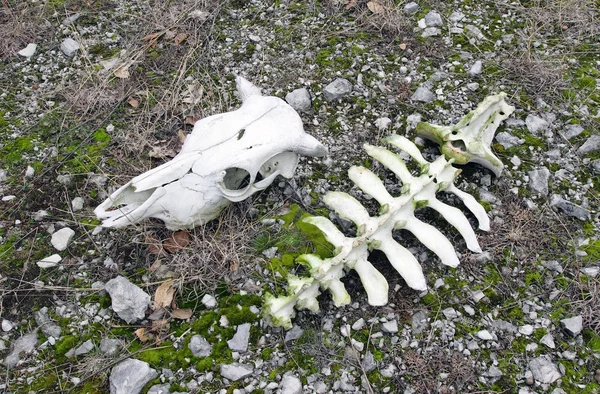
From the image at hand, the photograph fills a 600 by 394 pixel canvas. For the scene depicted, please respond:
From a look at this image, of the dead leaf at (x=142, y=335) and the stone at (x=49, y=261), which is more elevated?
the stone at (x=49, y=261)

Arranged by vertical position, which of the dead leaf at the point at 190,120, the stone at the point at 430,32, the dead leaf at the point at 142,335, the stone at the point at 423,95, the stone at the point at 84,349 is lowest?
the dead leaf at the point at 142,335

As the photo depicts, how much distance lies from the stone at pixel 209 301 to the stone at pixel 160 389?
1.62ft

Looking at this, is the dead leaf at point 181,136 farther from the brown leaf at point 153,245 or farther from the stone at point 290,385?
the stone at point 290,385

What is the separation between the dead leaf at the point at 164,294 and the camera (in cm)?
307

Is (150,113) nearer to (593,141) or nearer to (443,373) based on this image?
(443,373)

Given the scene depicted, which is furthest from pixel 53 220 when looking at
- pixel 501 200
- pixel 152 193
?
pixel 501 200

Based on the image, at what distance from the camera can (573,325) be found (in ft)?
9.92

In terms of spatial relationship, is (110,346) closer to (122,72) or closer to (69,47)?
(122,72)

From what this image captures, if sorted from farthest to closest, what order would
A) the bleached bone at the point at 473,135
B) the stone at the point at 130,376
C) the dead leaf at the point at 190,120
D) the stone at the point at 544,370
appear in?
the dead leaf at the point at 190,120 < the bleached bone at the point at 473,135 < the stone at the point at 544,370 < the stone at the point at 130,376

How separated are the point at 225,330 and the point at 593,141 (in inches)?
116

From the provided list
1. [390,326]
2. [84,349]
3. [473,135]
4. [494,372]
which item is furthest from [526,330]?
[84,349]

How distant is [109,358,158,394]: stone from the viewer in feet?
9.00

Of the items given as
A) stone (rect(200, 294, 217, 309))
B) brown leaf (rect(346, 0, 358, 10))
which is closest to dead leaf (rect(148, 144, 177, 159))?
stone (rect(200, 294, 217, 309))

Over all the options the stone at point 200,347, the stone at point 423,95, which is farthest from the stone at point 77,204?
the stone at point 423,95
